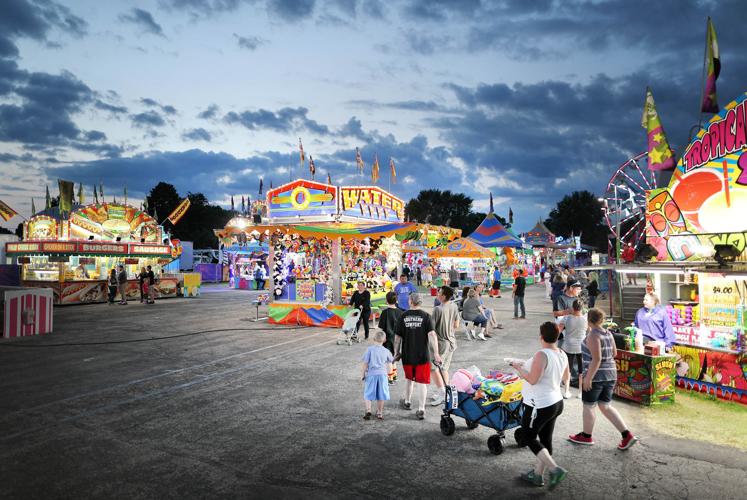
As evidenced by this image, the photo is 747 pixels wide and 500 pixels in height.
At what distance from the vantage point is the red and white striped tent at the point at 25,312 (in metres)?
12.9

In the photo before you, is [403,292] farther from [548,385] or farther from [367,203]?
[548,385]

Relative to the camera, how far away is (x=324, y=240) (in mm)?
16812

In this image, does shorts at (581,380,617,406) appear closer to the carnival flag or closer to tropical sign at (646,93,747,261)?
tropical sign at (646,93,747,261)

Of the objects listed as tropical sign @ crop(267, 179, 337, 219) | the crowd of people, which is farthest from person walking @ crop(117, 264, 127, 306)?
the crowd of people

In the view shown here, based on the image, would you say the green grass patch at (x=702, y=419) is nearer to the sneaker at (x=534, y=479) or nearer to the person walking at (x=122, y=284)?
the sneaker at (x=534, y=479)

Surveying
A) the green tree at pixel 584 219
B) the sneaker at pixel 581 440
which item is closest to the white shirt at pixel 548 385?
the sneaker at pixel 581 440

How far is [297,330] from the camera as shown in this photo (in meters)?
14.1

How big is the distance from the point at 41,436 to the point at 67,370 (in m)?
3.96

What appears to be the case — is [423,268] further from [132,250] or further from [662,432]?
[662,432]

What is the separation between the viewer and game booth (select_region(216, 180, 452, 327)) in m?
14.8

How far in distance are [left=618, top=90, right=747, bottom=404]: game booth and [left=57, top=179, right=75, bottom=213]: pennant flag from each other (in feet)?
83.7

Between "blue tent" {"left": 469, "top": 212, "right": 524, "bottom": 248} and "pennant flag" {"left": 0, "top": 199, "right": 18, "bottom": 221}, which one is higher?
"pennant flag" {"left": 0, "top": 199, "right": 18, "bottom": 221}

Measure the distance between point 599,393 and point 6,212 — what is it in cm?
2948

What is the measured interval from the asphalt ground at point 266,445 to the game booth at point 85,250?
14409 mm
